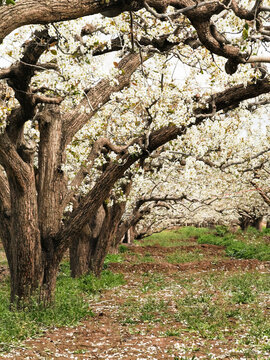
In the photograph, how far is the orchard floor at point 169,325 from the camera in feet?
23.7

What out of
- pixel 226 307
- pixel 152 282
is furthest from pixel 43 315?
pixel 152 282

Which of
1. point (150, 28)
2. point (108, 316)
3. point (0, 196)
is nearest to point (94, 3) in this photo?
point (150, 28)

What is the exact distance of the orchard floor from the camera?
23.7 feet

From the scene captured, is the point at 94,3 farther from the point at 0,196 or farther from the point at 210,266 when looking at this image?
the point at 210,266

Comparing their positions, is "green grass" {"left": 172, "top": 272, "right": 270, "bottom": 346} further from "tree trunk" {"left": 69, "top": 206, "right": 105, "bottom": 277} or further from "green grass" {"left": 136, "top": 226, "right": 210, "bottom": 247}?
"green grass" {"left": 136, "top": 226, "right": 210, "bottom": 247}

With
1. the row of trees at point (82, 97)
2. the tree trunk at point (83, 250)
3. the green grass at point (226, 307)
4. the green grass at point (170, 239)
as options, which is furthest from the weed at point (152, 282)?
the green grass at point (170, 239)

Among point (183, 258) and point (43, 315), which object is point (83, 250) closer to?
point (43, 315)

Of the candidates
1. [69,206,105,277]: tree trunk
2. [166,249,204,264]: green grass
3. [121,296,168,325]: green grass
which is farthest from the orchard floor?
[166,249,204,264]: green grass

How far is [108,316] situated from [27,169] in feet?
13.3

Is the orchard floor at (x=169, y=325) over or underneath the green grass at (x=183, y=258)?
underneath

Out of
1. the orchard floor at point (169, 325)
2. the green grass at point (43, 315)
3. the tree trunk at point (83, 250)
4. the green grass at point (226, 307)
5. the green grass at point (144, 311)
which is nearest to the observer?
the orchard floor at point (169, 325)

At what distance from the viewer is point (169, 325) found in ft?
30.2

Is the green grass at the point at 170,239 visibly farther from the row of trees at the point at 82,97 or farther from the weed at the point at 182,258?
the row of trees at the point at 82,97

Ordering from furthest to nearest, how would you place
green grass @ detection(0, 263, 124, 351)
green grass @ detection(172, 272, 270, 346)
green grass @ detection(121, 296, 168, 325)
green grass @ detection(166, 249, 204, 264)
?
1. green grass @ detection(166, 249, 204, 264)
2. green grass @ detection(121, 296, 168, 325)
3. green grass @ detection(172, 272, 270, 346)
4. green grass @ detection(0, 263, 124, 351)
